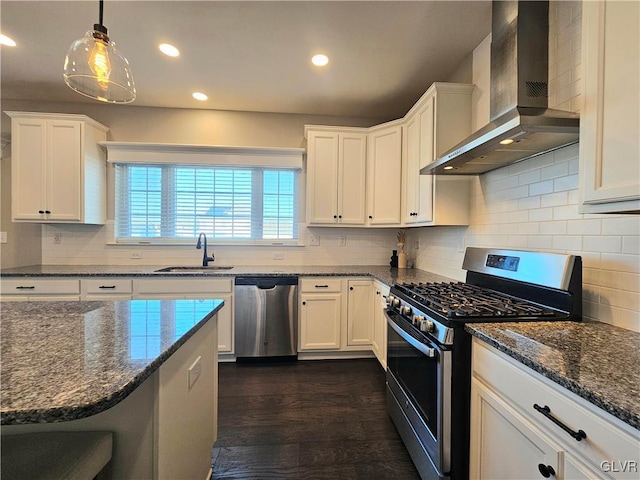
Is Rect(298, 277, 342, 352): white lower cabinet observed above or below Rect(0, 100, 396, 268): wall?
below

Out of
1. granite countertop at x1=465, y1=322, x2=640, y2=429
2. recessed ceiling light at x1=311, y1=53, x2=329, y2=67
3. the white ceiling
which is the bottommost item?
granite countertop at x1=465, y1=322, x2=640, y2=429

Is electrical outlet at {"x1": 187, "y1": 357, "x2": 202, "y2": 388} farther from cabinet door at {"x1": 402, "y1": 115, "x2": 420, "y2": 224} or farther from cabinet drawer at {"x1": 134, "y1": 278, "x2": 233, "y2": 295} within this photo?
cabinet door at {"x1": 402, "y1": 115, "x2": 420, "y2": 224}

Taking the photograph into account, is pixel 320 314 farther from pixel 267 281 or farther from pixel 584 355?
pixel 584 355

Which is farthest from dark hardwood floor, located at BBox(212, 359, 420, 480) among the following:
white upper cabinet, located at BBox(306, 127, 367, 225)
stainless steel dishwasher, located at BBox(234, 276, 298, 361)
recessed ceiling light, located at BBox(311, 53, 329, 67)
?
recessed ceiling light, located at BBox(311, 53, 329, 67)

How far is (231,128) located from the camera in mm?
3486

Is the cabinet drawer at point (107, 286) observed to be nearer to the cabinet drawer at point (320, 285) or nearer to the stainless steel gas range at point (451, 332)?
the cabinet drawer at point (320, 285)

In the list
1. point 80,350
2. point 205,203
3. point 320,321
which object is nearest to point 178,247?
point 205,203

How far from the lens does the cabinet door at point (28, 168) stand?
2.92 m

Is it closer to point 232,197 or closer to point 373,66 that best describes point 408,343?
point 373,66

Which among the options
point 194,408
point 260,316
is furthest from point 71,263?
point 194,408

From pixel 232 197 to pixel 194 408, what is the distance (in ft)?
8.56

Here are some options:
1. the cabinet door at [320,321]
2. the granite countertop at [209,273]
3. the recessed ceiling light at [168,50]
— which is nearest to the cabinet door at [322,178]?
the granite countertop at [209,273]

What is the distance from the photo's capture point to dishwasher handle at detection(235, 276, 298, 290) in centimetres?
288

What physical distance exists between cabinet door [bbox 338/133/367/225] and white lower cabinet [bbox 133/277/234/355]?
4.64 feet
